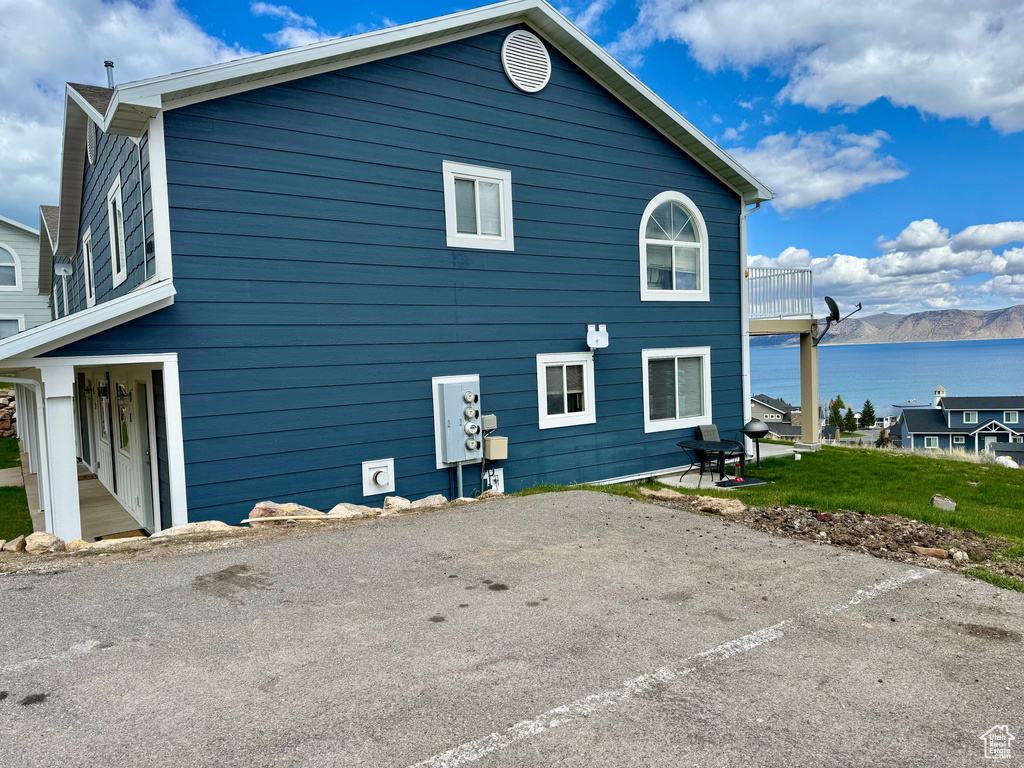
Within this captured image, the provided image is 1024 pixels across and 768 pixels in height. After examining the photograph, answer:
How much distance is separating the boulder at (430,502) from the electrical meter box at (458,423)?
745 millimetres

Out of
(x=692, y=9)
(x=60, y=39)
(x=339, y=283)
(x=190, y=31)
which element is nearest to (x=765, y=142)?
(x=692, y=9)

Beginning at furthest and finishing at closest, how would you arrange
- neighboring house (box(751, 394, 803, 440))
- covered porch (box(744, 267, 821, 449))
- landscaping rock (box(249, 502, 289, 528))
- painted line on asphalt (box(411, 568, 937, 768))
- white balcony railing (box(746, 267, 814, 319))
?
1. neighboring house (box(751, 394, 803, 440))
2. white balcony railing (box(746, 267, 814, 319))
3. covered porch (box(744, 267, 821, 449))
4. landscaping rock (box(249, 502, 289, 528))
5. painted line on asphalt (box(411, 568, 937, 768))

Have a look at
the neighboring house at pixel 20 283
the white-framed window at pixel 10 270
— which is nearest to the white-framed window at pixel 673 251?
the neighboring house at pixel 20 283

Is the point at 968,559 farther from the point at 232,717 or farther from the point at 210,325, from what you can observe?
the point at 210,325

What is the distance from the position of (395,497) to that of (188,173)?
421 cm

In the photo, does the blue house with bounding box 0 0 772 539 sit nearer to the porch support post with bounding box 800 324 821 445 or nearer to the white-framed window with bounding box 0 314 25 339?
the porch support post with bounding box 800 324 821 445

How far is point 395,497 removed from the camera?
7332 mm

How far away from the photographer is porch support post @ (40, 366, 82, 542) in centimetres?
577

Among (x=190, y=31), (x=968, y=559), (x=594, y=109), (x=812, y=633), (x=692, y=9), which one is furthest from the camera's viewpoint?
(x=190, y=31)

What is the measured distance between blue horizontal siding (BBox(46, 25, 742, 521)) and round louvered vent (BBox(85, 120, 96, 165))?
4.74 meters

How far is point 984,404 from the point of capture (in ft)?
163

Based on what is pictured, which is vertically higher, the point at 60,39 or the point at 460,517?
the point at 60,39

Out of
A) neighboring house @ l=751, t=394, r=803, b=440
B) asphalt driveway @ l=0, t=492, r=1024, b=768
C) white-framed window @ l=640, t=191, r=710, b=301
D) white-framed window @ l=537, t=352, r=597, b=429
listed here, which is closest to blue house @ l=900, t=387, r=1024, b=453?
neighboring house @ l=751, t=394, r=803, b=440

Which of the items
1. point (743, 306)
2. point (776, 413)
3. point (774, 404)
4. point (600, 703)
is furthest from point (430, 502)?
point (774, 404)
